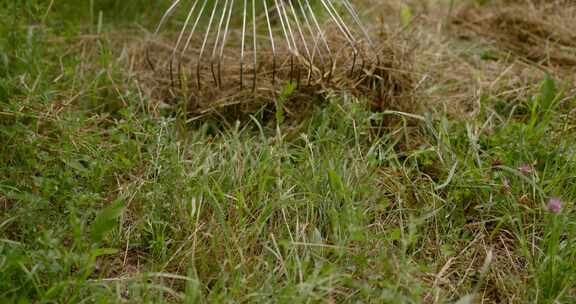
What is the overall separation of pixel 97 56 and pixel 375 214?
164 centimetres

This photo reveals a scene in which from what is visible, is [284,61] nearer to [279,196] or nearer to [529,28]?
[279,196]

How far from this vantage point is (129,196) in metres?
2.04

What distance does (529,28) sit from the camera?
3.40 m

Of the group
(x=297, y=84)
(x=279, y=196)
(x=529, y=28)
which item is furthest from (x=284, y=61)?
(x=529, y=28)

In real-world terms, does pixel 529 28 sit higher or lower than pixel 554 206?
higher

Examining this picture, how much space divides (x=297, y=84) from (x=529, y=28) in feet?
4.99

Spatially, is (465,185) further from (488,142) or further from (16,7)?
(16,7)

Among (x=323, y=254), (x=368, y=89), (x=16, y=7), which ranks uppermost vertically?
(x=16, y=7)

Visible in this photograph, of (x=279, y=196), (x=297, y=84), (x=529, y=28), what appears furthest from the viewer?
(x=529, y=28)

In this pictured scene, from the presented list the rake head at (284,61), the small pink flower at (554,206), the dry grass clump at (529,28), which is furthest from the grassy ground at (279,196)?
the dry grass clump at (529,28)

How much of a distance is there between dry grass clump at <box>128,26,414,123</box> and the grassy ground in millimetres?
66

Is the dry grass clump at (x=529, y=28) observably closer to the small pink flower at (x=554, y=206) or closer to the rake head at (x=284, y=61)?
the rake head at (x=284, y=61)

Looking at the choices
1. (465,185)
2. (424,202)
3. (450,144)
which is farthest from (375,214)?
(450,144)

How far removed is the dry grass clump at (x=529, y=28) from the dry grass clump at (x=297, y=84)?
0.86 metres
